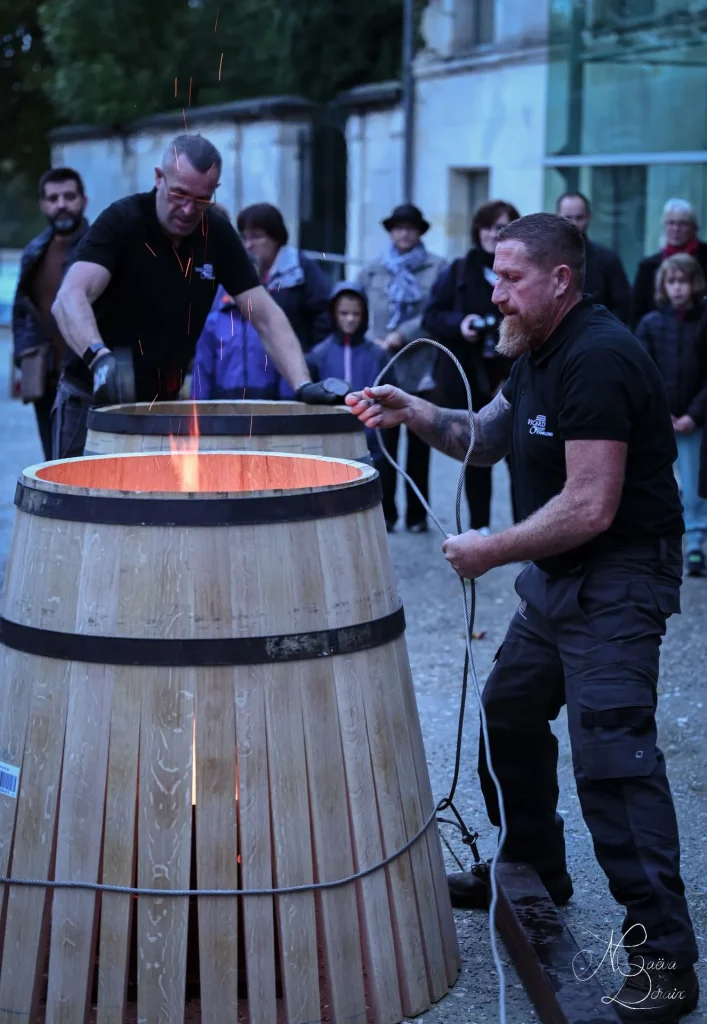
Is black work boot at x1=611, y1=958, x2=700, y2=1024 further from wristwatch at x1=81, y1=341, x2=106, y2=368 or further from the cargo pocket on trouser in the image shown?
wristwatch at x1=81, y1=341, x2=106, y2=368

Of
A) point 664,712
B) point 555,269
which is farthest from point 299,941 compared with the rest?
point 664,712

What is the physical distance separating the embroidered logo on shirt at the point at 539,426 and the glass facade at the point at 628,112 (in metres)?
11.3

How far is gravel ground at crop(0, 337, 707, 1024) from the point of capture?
11.7 ft

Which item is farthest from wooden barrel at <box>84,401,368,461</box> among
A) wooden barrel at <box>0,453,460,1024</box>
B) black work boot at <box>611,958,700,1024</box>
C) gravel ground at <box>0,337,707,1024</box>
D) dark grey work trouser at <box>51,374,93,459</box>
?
black work boot at <box>611,958,700,1024</box>

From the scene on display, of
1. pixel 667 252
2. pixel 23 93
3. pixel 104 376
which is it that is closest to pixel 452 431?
pixel 104 376

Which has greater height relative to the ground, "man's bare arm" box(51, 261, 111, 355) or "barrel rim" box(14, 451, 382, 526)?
"man's bare arm" box(51, 261, 111, 355)

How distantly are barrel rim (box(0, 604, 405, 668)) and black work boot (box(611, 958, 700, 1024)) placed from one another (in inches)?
39.0

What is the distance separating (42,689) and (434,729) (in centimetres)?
263

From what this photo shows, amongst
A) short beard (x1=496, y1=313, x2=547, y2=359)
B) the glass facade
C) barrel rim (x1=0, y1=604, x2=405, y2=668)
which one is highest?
the glass facade

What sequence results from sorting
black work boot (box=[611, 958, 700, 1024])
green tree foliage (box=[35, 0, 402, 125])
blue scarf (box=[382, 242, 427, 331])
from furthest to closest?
green tree foliage (box=[35, 0, 402, 125]) → blue scarf (box=[382, 242, 427, 331]) → black work boot (box=[611, 958, 700, 1024])

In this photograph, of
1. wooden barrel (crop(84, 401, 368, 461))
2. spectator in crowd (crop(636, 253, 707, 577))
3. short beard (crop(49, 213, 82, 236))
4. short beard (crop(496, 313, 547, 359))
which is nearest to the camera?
short beard (crop(496, 313, 547, 359))

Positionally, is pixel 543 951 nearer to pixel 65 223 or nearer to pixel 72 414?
pixel 72 414

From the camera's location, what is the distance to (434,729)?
546 cm

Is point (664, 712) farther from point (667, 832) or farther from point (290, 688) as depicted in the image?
point (290, 688)
